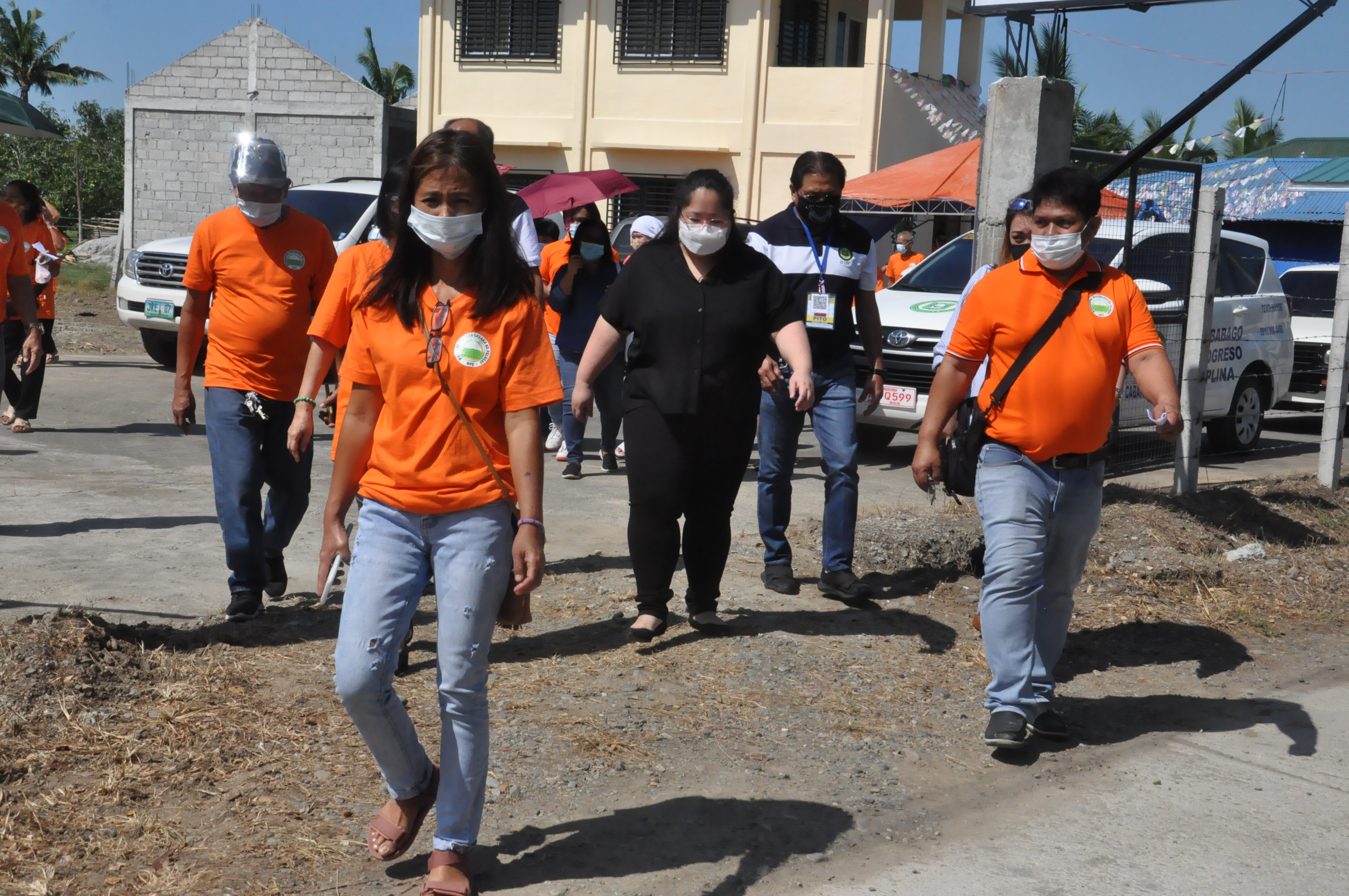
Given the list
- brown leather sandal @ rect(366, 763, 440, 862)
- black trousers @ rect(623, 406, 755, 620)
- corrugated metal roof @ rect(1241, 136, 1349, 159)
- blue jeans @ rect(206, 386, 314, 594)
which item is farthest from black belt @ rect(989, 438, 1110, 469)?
corrugated metal roof @ rect(1241, 136, 1349, 159)

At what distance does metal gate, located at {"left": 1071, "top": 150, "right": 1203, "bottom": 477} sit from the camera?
782 centimetres

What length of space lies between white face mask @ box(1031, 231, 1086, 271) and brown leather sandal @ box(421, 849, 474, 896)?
8.80ft

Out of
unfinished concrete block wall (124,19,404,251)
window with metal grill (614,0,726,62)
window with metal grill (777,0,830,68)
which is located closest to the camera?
window with metal grill (614,0,726,62)

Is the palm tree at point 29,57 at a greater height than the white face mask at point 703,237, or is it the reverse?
the palm tree at point 29,57

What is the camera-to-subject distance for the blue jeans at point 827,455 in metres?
6.10

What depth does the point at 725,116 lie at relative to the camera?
25.2m

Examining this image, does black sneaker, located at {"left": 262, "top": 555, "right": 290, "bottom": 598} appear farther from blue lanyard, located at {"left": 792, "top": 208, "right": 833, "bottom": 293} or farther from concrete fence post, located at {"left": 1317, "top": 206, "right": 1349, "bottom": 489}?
concrete fence post, located at {"left": 1317, "top": 206, "right": 1349, "bottom": 489}

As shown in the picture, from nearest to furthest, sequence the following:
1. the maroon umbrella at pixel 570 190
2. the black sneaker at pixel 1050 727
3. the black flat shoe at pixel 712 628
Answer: the black sneaker at pixel 1050 727 → the black flat shoe at pixel 712 628 → the maroon umbrella at pixel 570 190

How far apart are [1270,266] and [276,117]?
2144cm

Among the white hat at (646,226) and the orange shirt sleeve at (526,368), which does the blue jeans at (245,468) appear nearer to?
the orange shirt sleeve at (526,368)

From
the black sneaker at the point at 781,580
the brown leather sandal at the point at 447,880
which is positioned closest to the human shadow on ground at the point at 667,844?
the brown leather sandal at the point at 447,880

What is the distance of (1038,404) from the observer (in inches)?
176

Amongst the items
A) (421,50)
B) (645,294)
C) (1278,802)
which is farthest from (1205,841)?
(421,50)

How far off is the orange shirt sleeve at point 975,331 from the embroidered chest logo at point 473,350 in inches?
77.2
